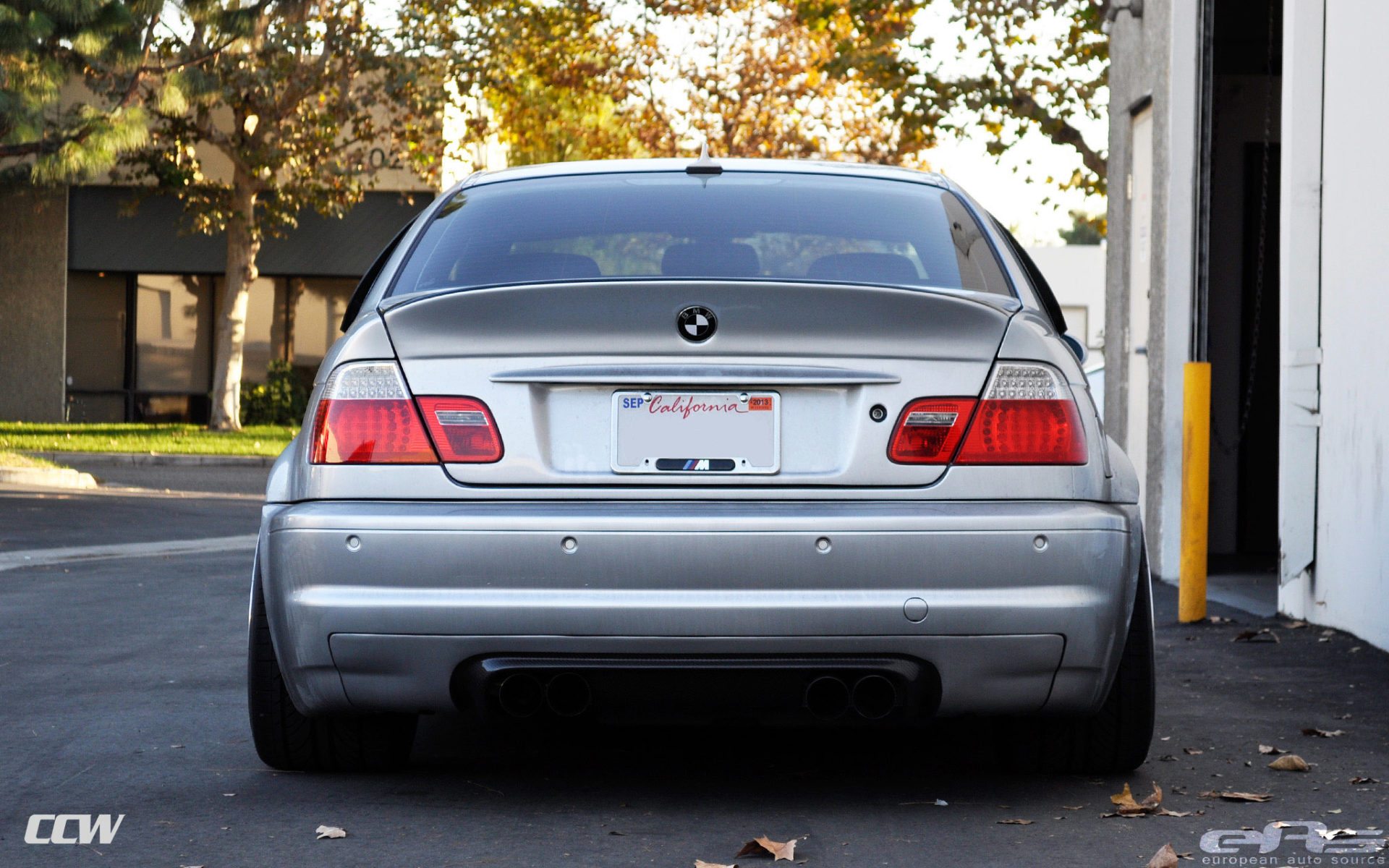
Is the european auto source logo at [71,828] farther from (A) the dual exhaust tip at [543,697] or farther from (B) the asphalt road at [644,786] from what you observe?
(A) the dual exhaust tip at [543,697]

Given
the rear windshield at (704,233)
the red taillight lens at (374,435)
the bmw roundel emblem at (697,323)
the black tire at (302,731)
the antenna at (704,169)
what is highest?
the antenna at (704,169)

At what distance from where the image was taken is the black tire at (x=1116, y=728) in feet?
13.8

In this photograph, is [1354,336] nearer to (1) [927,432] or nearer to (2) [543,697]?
(1) [927,432]

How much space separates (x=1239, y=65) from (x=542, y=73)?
61.1 feet

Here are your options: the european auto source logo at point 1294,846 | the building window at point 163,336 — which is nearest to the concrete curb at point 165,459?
the building window at point 163,336

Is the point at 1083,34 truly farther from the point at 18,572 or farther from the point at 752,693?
the point at 752,693

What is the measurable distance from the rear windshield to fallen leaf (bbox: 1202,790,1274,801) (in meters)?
1.30

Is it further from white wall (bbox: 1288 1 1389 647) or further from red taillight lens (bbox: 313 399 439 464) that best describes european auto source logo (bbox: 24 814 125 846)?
white wall (bbox: 1288 1 1389 647)

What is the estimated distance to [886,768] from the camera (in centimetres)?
456

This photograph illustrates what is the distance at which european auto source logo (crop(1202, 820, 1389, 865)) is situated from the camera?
141 inches

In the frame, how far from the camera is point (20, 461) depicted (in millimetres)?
17688

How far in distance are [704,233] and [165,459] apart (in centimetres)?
1794

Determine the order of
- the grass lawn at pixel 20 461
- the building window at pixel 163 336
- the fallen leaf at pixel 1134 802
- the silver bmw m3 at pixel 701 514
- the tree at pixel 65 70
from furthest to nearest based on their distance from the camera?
the building window at pixel 163 336 → the grass lawn at pixel 20 461 → the tree at pixel 65 70 → the fallen leaf at pixel 1134 802 → the silver bmw m3 at pixel 701 514

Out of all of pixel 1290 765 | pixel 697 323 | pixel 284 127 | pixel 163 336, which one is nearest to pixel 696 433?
pixel 697 323
